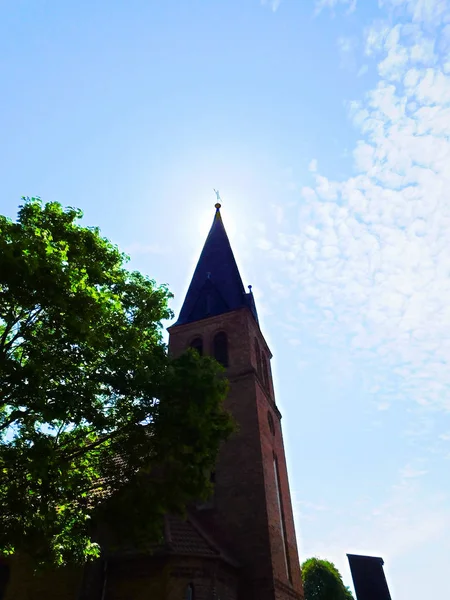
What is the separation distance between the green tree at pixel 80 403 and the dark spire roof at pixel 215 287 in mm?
13526

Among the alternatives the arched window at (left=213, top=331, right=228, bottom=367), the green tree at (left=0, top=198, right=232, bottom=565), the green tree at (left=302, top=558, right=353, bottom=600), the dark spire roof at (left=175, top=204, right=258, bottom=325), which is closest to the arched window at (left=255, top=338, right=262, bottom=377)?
the arched window at (left=213, top=331, right=228, bottom=367)

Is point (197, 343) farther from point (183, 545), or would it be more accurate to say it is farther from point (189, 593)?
point (189, 593)

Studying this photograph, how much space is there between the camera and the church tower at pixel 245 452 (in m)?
14.0

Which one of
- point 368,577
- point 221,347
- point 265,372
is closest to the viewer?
point 368,577

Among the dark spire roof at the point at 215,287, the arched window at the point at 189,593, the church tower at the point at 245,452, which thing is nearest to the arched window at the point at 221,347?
the church tower at the point at 245,452

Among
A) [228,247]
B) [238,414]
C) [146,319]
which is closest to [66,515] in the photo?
[146,319]

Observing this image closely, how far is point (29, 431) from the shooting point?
8344 millimetres

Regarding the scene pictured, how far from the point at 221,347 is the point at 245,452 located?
19.2ft

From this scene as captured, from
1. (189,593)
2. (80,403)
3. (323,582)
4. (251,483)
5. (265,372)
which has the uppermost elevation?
(265,372)

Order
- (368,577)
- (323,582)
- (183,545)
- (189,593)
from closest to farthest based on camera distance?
1. (368,577)
2. (189,593)
3. (183,545)
4. (323,582)

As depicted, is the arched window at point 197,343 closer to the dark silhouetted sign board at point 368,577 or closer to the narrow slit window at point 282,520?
the narrow slit window at point 282,520

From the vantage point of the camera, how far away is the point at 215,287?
23.9 meters

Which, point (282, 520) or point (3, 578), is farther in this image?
point (282, 520)

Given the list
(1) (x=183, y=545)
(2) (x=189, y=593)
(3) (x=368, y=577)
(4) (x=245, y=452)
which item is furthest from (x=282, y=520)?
(3) (x=368, y=577)
